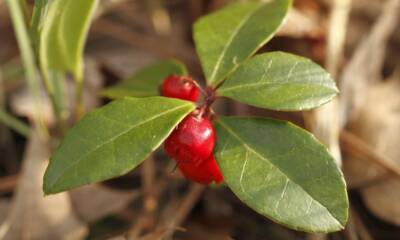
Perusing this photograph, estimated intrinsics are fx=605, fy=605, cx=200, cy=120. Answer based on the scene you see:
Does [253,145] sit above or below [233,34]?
below

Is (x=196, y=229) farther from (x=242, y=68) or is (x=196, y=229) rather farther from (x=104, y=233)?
(x=242, y=68)

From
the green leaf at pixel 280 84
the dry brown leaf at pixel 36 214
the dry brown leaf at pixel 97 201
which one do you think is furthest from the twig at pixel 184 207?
the green leaf at pixel 280 84

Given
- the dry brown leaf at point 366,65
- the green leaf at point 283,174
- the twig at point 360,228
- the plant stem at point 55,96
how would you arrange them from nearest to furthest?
the green leaf at point 283,174
the plant stem at point 55,96
the twig at point 360,228
the dry brown leaf at point 366,65

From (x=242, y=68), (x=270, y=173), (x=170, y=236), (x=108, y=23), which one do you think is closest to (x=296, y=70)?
(x=242, y=68)

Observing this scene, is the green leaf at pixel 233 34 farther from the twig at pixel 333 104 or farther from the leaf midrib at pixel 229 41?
the twig at pixel 333 104

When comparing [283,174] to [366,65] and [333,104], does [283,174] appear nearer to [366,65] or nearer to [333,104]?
[333,104]

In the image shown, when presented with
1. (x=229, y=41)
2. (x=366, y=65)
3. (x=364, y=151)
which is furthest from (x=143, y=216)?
(x=366, y=65)
